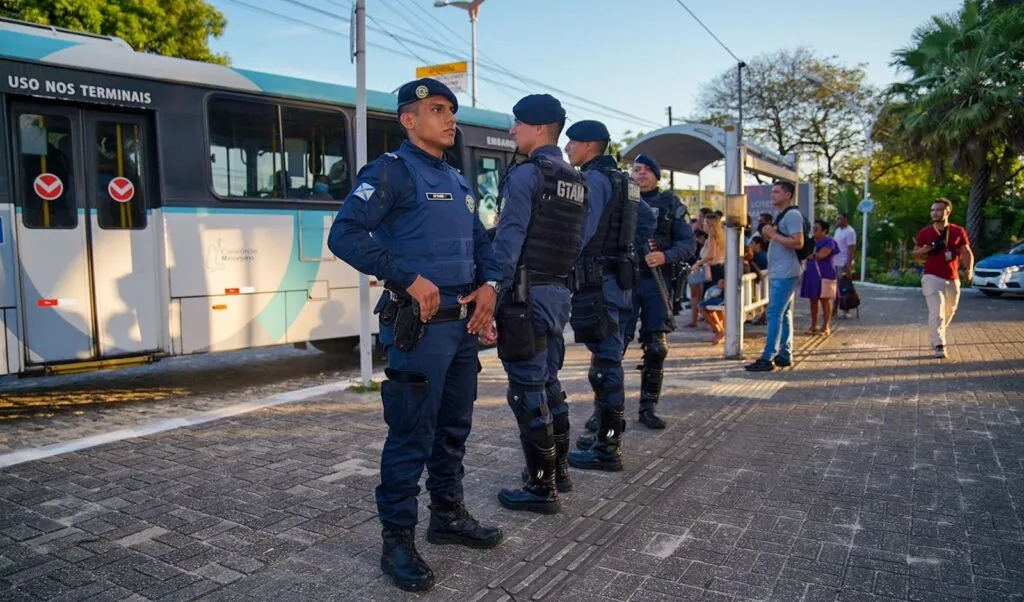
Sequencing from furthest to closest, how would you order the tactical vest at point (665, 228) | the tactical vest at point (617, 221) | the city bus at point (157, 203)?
the city bus at point (157, 203), the tactical vest at point (665, 228), the tactical vest at point (617, 221)

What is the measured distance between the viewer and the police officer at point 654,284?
223 inches

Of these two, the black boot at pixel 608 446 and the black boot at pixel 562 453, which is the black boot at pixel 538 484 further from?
the black boot at pixel 608 446

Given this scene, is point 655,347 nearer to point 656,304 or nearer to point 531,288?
point 656,304

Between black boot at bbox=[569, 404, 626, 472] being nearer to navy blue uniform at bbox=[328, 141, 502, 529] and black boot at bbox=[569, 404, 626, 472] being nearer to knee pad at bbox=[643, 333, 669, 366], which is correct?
knee pad at bbox=[643, 333, 669, 366]

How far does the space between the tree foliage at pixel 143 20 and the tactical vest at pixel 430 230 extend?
55.0 feet

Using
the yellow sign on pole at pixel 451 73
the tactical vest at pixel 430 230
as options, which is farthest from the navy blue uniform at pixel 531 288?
the yellow sign on pole at pixel 451 73

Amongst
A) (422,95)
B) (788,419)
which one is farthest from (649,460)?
(422,95)

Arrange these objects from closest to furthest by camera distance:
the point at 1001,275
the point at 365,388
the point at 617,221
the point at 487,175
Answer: the point at 617,221, the point at 365,388, the point at 487,175, the point at 1001,275

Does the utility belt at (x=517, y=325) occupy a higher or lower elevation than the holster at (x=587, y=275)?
lower

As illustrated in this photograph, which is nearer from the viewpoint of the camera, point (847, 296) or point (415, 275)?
point (415, 275)

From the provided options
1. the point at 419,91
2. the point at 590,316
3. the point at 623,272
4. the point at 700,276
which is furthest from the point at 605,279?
the point at 700,276

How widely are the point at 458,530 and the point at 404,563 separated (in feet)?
1.52

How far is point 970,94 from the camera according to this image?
67.5 ft

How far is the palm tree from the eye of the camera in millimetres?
19781
